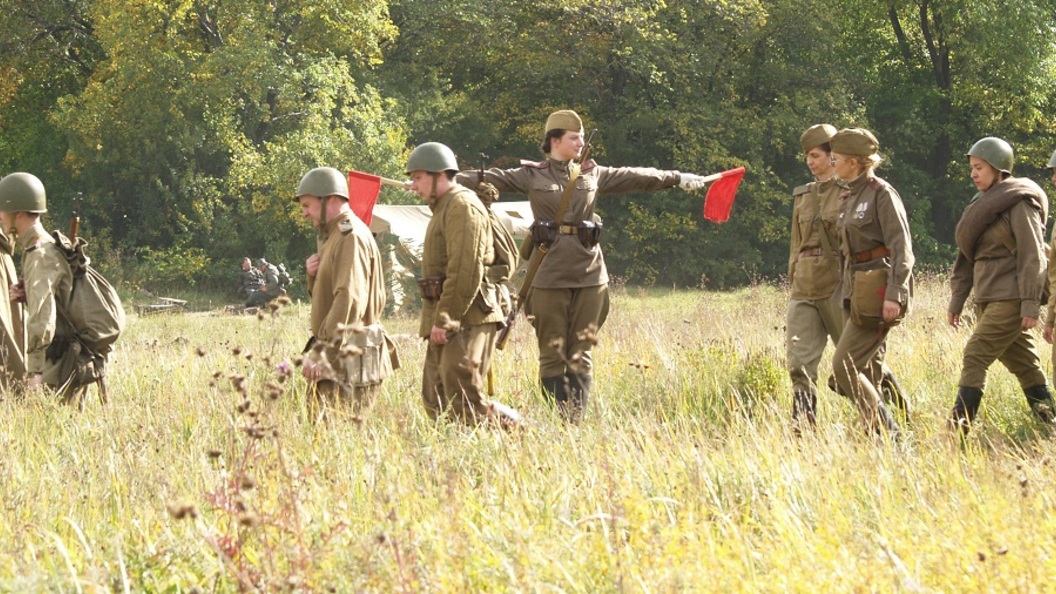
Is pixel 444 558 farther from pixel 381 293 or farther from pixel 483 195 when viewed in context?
pixel 483 195

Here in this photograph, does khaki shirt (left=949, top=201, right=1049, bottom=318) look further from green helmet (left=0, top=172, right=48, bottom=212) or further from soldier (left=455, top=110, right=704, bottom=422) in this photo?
green helmet (left=0, top=172, right=48, bottom=212)

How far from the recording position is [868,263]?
729 centimetres

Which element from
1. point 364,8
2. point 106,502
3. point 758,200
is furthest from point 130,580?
point 758,200

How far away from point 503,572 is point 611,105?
36.3 m

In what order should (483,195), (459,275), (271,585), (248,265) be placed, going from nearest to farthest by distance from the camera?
1. (271,585)
2. (459,275)
3. (483,195)
4. (248,265)

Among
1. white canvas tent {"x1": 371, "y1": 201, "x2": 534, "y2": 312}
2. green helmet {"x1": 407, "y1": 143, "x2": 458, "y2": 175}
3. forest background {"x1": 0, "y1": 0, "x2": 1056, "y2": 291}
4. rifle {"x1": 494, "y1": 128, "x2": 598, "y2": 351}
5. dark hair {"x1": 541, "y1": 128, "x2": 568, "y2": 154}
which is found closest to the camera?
green helmet {"x1": 407, "y1": 143, "x2": 458, "y2": 175}

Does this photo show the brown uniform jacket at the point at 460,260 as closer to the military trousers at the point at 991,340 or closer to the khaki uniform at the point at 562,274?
the khaki uniform at the point at 562,274

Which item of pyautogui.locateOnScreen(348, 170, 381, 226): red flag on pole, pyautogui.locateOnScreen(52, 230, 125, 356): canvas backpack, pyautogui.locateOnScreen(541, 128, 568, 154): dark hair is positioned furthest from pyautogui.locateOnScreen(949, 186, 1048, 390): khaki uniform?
pyautogui.locateOnScreen(52, 230, 125, 356): canvas backpack

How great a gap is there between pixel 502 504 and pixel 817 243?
11.1ft

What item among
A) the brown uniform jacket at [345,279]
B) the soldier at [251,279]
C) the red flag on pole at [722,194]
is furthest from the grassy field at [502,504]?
the soldier at [251,279]

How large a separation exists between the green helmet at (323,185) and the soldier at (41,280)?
5.06 ft

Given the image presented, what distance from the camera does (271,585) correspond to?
390 centimetres

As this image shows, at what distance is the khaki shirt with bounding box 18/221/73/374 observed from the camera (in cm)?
735

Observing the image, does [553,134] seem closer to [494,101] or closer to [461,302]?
[461,302]
